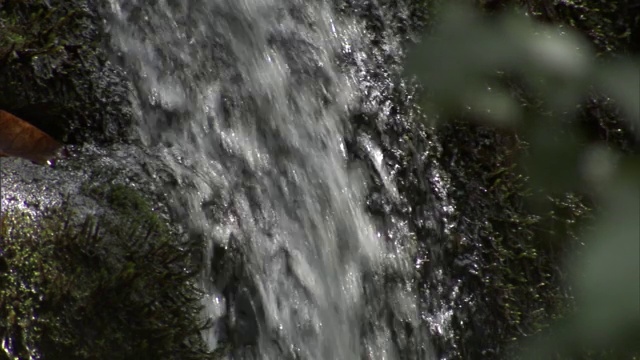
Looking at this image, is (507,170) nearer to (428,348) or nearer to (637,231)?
(428,348)

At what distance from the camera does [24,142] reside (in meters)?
2.22

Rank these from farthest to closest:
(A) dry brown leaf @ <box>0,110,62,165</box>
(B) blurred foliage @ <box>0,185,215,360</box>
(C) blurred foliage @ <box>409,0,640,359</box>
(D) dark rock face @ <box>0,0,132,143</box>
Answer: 1. (C) blurred foliage @ <box>409,0,640,359</box>
2. (D) dark rock face @ <box>0,0,132,143</box>
3. (A) dry brown leaf @ <box>0,110,62,165</box>
4. (B) blurred foliage @ <box>0,185,215,360</box>

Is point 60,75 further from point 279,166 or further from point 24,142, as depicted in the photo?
point 279,166

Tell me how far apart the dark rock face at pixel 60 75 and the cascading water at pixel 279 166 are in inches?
2.8

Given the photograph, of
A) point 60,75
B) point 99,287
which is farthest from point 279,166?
point 99,287

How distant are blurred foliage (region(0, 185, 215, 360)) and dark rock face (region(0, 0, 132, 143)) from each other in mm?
325

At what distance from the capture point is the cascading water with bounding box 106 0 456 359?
2.41m

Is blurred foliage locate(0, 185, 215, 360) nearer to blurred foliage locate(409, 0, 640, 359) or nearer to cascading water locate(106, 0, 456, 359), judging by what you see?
cascading water locate(106, 0, 456, 359)

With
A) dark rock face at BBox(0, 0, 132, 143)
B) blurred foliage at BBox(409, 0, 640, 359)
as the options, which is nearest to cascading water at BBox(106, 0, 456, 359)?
dark rock face at BBox(0, 0, 132, 143)

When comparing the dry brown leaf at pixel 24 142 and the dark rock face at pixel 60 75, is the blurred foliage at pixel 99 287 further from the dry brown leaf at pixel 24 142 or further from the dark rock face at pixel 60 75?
the dark rock face at pixel 60 75

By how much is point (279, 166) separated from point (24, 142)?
702 millimetres

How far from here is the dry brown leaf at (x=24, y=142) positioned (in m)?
2.19

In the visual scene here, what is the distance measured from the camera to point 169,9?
267 centimetres

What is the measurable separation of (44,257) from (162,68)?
0.77 m
